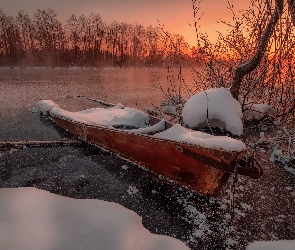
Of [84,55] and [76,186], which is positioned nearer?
[76,186]

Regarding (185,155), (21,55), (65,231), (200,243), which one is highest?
(21,55)

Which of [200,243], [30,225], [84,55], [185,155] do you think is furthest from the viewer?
[84,55]

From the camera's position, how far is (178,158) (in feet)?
11.5

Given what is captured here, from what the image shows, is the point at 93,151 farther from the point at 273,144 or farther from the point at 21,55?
the point at 21,55

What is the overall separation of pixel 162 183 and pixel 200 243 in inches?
53.0

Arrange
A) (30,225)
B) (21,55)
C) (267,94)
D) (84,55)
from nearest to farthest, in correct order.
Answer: (30,225)
(267,94)
(21,55)
(84,55)

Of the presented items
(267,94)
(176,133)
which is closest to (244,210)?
(176,133)

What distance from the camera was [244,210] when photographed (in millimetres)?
3389

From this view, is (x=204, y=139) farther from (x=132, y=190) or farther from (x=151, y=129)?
(x=151, y=129)

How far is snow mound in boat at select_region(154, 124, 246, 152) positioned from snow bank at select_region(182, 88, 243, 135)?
6.88ft

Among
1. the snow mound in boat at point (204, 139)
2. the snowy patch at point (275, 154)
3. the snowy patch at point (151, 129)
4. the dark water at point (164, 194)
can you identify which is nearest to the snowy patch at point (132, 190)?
the dark water at point (164, 194)

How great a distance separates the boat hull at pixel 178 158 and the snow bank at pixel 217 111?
227 cm

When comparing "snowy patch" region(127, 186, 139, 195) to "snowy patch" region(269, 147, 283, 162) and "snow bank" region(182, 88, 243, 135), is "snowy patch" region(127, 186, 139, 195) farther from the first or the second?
"snowy patch" region(269, 147, 283, 162)

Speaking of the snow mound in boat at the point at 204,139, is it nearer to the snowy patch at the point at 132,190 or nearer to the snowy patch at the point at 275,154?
the snowy patch at the point at 132,190
